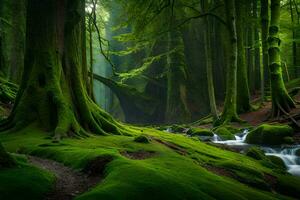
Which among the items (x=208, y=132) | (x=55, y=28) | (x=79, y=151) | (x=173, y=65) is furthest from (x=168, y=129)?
(x=79, y=151)

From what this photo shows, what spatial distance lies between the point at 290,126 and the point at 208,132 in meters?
3.88

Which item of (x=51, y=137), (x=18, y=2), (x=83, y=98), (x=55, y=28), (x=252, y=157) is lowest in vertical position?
(x=252, y=157)

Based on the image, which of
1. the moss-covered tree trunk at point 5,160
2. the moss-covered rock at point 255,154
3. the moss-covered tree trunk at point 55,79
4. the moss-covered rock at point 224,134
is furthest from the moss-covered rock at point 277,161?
the moss-covered tree trunk at point 5,160

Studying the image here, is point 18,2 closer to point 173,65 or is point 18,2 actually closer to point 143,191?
point 173,65

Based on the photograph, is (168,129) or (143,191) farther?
(168,129)

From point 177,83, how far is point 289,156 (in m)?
17.4

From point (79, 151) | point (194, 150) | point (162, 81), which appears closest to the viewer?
point (79, 151)

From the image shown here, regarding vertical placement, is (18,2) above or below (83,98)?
above

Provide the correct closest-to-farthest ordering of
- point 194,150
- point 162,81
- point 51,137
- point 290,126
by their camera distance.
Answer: point 51,137
point 194,150
point 290,126
point 162,81

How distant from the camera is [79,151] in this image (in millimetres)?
8680

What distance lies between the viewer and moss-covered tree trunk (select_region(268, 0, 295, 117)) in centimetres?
1991

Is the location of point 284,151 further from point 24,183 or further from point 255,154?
point 24,183

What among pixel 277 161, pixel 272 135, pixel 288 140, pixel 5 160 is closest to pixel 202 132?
pixel 272 135

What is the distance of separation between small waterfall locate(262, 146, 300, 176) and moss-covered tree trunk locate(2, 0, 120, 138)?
6073mm
